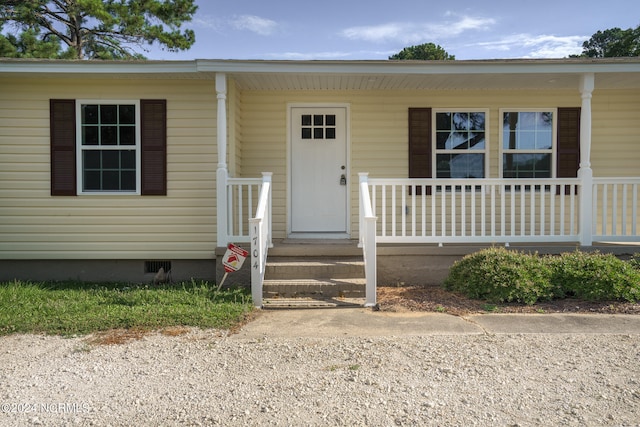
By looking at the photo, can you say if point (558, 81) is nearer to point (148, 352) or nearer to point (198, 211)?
point (198, 211)

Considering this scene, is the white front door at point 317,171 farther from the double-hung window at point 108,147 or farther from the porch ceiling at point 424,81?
the double-hung window at point 108,147

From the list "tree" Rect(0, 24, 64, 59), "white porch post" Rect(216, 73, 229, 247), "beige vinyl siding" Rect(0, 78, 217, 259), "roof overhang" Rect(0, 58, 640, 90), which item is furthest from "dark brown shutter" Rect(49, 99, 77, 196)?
"tree" Rect(0, 24, 64, 59)

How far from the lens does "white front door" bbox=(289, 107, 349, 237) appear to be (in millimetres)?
8266

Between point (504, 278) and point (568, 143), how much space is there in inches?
136

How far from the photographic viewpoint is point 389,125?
8.23m

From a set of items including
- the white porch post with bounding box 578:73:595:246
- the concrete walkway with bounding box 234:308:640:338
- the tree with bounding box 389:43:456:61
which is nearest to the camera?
the concrete walkway with bounding box 234:308:640:338

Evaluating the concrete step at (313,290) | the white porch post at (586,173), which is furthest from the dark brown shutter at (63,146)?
the white porch post at (586,173)

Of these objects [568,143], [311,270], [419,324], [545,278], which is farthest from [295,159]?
[568,143]

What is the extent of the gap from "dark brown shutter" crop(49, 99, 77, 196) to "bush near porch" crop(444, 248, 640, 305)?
5705 millimetres

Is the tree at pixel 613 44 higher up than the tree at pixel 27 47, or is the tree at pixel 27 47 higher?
the tree at pixel 613 44

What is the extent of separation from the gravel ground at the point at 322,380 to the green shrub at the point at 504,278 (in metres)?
1.14

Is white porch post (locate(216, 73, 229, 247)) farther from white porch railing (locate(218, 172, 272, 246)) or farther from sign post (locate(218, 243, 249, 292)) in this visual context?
sign post (locate(218, 243, 249, 292))

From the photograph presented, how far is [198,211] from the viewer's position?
7.55 metres

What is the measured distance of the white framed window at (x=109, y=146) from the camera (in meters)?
7.46
